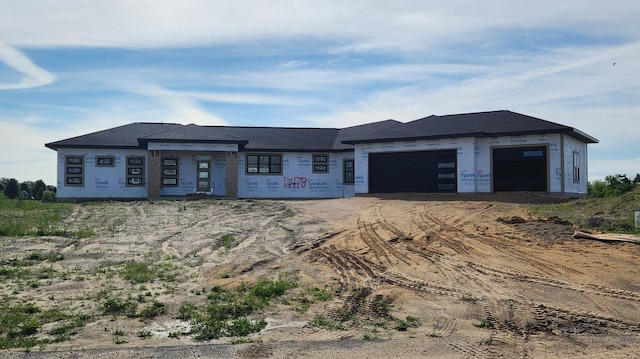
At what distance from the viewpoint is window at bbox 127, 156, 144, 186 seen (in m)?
28.4

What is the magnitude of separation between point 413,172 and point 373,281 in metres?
16.1

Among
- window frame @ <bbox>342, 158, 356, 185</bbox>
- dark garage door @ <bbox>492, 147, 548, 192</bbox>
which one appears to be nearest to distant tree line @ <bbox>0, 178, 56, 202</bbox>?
window frame @ <bbox>342, 158, 356, 185</bbox>

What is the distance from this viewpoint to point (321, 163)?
99.9 feet

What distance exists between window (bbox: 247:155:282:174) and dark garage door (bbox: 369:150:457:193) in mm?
5656

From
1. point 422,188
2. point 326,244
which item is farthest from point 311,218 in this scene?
point 422,188

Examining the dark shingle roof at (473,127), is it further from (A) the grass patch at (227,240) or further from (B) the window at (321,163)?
(A) the grass patch at (227,240)

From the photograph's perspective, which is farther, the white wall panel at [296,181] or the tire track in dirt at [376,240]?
the white wall panel at [296,181]

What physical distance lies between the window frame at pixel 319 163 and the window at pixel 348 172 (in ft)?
3.17

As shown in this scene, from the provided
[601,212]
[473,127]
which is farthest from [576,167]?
[601,212]

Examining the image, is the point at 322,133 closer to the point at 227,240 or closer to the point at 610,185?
the point at 610,185

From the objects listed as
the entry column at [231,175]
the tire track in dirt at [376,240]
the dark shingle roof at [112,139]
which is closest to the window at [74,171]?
the dark shingle roof at [112,139]

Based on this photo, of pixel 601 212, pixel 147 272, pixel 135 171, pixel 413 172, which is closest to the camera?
pixel 147 272

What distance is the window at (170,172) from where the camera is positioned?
94.0 feet

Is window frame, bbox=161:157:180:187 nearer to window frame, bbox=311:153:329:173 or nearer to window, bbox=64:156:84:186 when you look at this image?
window, bbox=64:156:84:186
